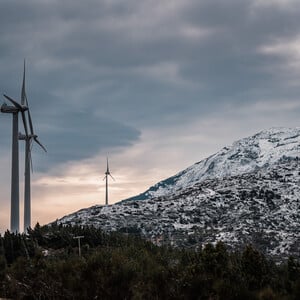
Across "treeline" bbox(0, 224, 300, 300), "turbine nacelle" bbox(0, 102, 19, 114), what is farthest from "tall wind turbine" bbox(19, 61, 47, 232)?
"treeline" bbox(0, 224, 300, 300)

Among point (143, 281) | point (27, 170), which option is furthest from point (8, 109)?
point (143, 281)

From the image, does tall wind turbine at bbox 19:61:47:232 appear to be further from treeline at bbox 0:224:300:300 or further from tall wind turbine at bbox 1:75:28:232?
treeline at bbox 0:224:300:300

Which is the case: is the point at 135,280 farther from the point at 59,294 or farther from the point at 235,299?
the point at 235,299

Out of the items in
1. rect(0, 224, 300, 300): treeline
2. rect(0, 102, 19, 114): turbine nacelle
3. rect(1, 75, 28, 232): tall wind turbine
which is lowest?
rect(0, 224, 300, 300): treeline

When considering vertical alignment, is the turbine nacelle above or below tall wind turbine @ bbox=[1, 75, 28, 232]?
above

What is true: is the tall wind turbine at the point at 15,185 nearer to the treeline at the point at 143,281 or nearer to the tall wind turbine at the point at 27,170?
the tall wind turbine at the point at 27,170

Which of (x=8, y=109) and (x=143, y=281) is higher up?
(x=8, y=109)

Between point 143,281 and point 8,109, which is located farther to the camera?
point 8,109

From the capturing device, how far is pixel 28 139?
163 meters

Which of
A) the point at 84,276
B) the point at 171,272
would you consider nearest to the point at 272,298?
the point at 171,272

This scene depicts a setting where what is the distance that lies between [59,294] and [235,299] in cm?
1982

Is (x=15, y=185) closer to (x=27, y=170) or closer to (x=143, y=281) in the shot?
(x=27, y=170)

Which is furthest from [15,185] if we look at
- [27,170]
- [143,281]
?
[143,281]

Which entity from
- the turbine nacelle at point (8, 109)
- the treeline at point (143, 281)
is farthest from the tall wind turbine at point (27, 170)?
the treeline at point (143, 281)
